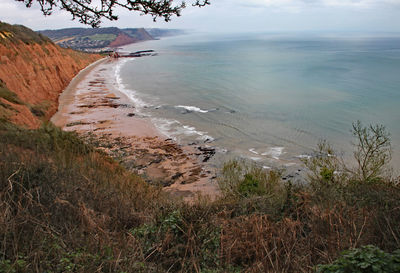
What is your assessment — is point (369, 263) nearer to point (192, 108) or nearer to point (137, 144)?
point (137, 144)

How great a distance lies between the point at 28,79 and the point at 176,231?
26819 mm

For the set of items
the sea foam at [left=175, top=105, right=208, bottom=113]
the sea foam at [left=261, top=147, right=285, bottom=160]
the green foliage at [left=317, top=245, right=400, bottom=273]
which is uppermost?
the green foliage at [left=317, top=245, right=400, bottom=273]

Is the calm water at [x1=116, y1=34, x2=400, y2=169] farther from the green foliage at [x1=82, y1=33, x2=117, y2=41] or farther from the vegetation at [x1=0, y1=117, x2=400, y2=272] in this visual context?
the green foliage at [x1=82, y1=33, x2=117, y2=41]

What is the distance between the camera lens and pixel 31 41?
36.7m

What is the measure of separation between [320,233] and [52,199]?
380 centimetres

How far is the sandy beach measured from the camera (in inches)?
535

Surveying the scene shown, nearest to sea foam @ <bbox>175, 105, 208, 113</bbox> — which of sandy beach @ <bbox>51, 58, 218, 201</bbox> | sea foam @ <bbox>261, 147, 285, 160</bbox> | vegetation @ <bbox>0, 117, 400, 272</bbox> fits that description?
sandy beach @ <bbox>51, 58, 218, 201</bbox>

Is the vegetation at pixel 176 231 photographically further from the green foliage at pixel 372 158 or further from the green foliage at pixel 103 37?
the green foliage at pixel 103 37

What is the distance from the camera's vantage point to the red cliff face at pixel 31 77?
20.3 m

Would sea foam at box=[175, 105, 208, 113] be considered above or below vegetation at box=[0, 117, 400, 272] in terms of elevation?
below

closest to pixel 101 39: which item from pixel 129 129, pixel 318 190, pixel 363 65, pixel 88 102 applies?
pixel 363 65

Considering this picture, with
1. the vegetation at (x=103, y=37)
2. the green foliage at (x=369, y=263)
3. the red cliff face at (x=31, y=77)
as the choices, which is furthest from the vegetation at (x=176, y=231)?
the vegetation at (x=103, y=37)

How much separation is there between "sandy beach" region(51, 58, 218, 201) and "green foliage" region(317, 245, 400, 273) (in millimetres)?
6790

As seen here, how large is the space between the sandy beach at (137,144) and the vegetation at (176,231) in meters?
4.53
